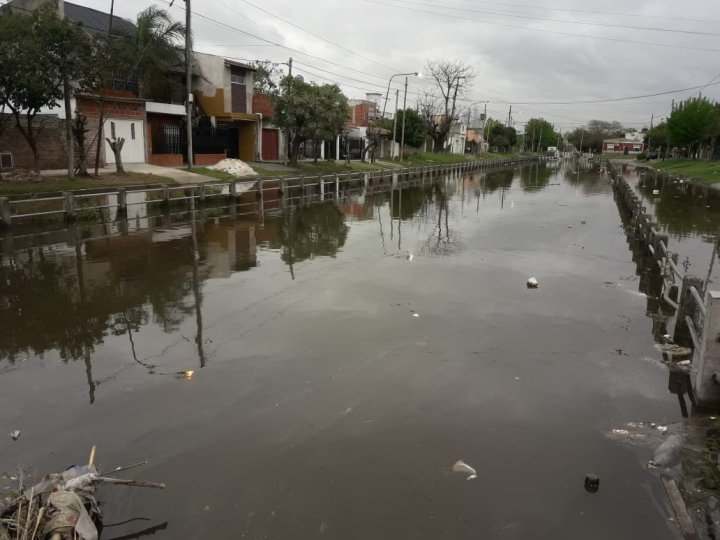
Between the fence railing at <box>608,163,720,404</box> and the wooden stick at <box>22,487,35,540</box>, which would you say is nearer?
the wooden stick at <box>22,487,35,540</box>

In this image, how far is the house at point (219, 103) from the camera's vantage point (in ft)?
132

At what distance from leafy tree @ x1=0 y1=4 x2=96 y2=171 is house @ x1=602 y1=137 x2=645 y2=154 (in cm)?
16496

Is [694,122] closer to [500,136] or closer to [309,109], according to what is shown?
[309,109]

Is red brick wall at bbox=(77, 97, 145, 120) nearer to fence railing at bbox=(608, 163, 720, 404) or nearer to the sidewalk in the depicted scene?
the sidewalk

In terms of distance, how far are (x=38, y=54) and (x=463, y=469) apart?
2112cm

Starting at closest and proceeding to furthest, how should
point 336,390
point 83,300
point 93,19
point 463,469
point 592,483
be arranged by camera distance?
point 592,483 < point 463,469 < point 336,390 < point 83,300 < point 93,19

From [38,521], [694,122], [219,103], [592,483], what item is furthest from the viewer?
[694,122]

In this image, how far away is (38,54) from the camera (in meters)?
20.0

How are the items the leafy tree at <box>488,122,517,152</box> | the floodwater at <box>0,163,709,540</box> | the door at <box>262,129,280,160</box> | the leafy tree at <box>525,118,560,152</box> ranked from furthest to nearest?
the leafy tree at <box>525,118,560,152</box>, the leafy tree at <box>488,122,517,152</box>, the door at <box>262,129,280,160</box>, the floodwater at <box>0,163,709,540</box>

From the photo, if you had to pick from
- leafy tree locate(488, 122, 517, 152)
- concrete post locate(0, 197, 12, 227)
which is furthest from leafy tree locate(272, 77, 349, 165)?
leafy tree locate(488, 122, 517, 152)

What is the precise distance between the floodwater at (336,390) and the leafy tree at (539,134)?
152 m

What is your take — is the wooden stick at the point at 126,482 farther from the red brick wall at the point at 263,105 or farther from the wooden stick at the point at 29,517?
the red brick wall at the point at 263,105

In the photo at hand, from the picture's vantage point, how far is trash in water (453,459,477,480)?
5.21m

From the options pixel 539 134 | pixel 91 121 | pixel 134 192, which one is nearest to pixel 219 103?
pixel 91 121
